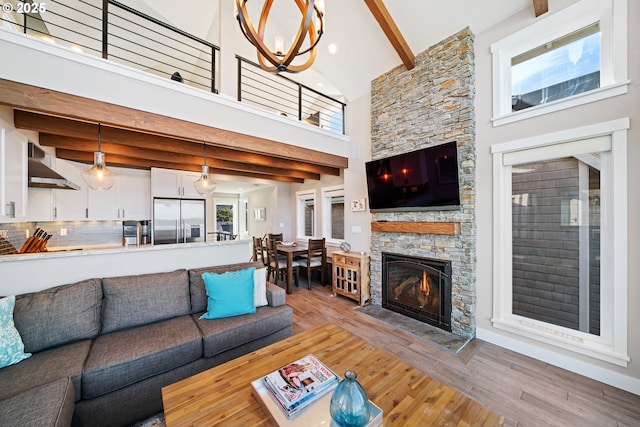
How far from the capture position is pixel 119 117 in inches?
89.2

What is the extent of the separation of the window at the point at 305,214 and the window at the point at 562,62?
4572mm

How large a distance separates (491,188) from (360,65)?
2.82 metres

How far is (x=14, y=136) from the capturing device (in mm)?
2201

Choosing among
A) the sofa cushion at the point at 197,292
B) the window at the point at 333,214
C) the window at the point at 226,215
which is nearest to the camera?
the sofa cushion at the point at 197,292

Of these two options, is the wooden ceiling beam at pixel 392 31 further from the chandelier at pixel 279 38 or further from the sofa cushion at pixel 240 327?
the sofa cushion at pixel 240 327

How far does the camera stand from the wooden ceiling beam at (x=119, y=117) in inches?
74.5

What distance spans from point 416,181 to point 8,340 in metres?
4.03

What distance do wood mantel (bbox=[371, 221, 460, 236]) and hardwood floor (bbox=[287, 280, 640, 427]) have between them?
4.35 ft

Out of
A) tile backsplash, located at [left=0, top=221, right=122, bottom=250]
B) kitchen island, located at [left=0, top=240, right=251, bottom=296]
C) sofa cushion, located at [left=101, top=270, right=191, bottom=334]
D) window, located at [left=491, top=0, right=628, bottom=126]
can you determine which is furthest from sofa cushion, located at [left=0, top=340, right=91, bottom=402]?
window, located at [left=491, top=0, right=628, bottom=126]

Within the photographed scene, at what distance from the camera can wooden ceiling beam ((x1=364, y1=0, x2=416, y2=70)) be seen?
280cm

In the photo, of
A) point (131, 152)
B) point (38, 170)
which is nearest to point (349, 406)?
point (38, 170)

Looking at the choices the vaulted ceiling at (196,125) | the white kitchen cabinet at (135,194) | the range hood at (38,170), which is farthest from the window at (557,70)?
the white kitchen cabinet at (135,194)

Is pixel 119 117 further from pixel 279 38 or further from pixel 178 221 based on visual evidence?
pixel 178 221

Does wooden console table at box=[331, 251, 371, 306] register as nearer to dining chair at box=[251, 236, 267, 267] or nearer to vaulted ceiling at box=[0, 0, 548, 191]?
vaulted ceiling at box=[0, 0, 548, 191]
